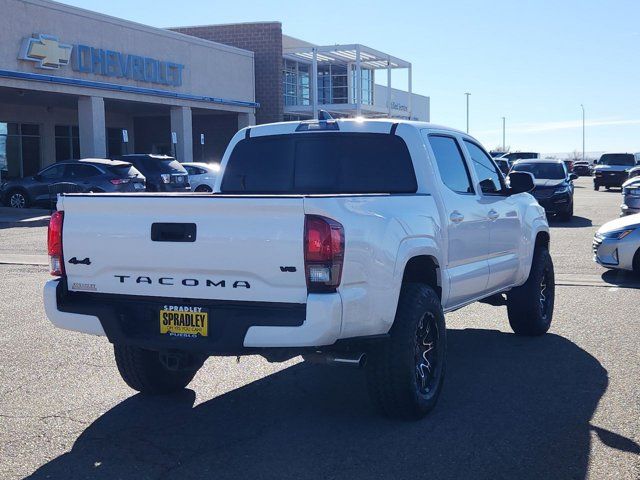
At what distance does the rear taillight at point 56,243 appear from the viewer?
18.3 ft

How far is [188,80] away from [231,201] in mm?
33306

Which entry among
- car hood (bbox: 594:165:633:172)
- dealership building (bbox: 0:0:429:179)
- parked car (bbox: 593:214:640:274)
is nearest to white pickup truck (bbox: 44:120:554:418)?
parked car (bbox: 593:214:640:274)

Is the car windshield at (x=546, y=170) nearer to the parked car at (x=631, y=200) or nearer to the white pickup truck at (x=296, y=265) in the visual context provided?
the parked car at (x=631, y=200)

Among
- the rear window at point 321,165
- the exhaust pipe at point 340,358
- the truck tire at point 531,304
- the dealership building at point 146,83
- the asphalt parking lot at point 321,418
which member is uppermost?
the dealership building at point 146,83

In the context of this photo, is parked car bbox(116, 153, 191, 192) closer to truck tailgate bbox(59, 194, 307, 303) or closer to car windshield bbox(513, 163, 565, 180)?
car windshield bbox(513, 163, 565, 180)

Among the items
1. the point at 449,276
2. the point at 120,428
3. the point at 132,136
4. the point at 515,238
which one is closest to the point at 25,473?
the point at 120,428

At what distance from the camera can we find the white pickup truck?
4898mm

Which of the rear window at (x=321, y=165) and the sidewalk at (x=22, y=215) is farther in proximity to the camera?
the sidewalk at (x=22, y=215)

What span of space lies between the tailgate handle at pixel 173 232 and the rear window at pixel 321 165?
1.76 metres

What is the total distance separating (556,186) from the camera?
2338 centimetres

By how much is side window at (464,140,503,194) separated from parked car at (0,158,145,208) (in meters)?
16.9

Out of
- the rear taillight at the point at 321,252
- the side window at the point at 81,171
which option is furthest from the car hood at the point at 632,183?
the rear taillight at the point at 321,252

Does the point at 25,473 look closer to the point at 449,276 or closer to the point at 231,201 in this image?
the point at 231,201

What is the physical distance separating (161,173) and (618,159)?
25298 mm
